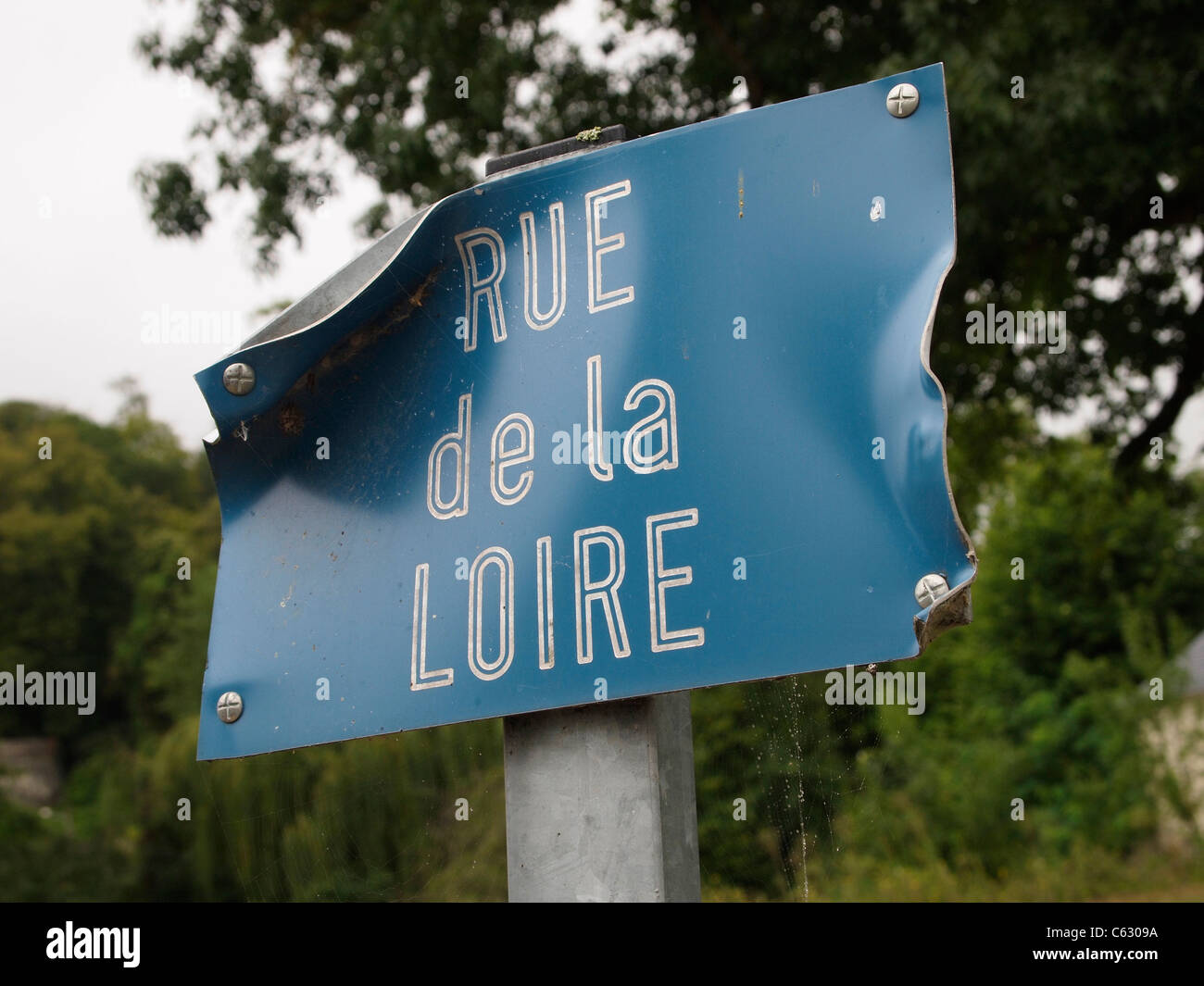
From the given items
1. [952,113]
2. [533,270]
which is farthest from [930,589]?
[952,113]

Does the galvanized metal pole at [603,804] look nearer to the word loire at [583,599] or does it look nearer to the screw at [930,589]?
the word loire at [583,599]

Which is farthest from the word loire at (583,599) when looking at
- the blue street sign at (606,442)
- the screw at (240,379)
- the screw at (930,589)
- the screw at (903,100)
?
the screw at (903,100)

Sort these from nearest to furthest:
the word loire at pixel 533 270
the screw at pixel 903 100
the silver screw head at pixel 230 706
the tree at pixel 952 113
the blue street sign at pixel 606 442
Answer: the blue street sign at pixel 606 442 → the screw at pixel 903 100 → the word loire at pixel 533 270 → the silver screw head at pixel 230 706 → the tree at pixel 952 113

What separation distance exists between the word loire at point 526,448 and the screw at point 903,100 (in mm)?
540

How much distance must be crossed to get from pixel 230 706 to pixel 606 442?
0.85 m

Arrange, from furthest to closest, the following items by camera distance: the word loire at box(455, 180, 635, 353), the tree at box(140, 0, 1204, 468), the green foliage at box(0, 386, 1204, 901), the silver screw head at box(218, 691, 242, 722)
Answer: the tree at box(140, 0, 1204, 468) → the green foliage at box(0, 386, 1204, 901) → the silver screw head at box(218, 691, 242, 722) → the word loire at box(455, 180, 635, 353)

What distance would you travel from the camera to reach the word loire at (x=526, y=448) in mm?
1891

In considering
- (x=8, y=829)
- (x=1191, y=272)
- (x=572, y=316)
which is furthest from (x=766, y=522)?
(x=8, y=829)

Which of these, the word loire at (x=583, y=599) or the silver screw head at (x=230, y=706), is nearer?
the word loire at (x=583, y=599)

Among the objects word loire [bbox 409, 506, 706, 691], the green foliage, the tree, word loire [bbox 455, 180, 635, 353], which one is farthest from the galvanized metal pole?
the tree

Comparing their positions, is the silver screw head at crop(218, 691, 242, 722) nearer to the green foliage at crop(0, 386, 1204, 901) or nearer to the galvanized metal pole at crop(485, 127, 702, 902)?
the green foliage at crop(0, 386, 1204, 901)

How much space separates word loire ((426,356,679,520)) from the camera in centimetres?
189

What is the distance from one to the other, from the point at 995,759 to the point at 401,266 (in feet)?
44.5

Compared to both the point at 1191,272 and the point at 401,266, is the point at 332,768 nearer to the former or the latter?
the point at 401,266
